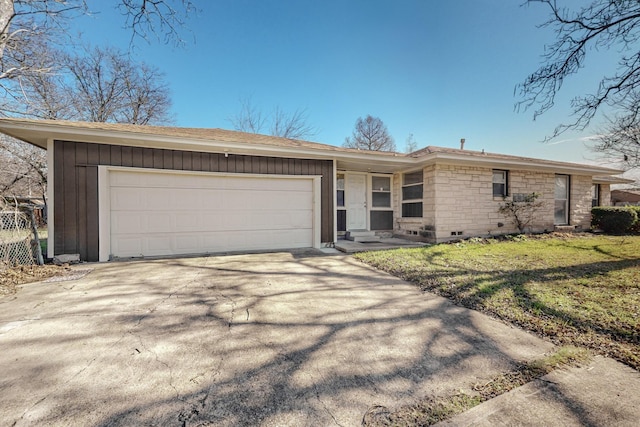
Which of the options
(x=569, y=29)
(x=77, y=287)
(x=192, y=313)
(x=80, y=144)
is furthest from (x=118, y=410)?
(x=569, y=29)

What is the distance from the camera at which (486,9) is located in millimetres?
6285

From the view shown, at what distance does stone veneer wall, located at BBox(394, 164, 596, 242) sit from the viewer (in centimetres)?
756

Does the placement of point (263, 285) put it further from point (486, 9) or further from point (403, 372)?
point (486, 9)

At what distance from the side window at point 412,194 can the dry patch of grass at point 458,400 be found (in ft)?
21.6

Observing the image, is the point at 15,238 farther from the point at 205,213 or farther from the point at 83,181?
the point at 205,213

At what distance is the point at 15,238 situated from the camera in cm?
436

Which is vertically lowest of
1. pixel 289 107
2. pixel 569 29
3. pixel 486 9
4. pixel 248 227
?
pixel 248 227

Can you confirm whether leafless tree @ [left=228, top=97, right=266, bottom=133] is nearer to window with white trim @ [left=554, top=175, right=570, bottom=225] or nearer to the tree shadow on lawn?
window with white trim @ [left=554, top=175, right=570, bottom=225]

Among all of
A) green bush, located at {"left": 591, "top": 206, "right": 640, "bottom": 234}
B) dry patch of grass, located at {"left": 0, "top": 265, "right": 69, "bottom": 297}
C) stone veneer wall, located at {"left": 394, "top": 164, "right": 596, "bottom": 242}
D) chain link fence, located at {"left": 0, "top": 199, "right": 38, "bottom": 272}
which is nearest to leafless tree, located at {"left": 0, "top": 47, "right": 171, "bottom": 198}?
chain link fence, located at {"left": 0, "top": 199, "right": 38, "bottom": 272}

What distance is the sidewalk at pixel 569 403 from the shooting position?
138 cm

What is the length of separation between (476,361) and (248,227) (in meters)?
5.58

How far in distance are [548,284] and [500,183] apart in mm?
5967

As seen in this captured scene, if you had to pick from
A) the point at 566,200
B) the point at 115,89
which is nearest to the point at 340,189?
the point at 566,200

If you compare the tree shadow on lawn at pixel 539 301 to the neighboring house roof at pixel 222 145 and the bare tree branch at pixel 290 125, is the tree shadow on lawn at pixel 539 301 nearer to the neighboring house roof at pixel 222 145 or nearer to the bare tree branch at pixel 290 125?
the neighboring house roof at pixel 222 145
